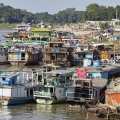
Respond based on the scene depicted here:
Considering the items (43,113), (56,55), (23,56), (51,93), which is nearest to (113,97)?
(43,113)

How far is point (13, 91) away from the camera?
35.8 metres

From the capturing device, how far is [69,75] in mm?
38844

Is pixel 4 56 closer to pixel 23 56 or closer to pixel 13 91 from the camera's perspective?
pixel 23 56

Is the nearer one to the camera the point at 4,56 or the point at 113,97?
the point at 113,97

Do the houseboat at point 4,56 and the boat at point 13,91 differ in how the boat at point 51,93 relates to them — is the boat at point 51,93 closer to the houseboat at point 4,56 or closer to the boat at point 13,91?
the boat at point 13,91

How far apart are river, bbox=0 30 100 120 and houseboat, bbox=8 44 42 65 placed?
920 inches

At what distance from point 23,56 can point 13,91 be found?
78.2ft

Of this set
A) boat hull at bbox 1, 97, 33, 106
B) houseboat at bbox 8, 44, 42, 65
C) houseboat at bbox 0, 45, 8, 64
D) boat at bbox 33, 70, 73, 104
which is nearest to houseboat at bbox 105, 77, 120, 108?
boat at bbox 33, 70, 73, 104

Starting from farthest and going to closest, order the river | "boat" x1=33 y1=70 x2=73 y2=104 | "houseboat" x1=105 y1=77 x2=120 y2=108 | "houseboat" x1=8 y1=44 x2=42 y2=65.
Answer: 1. "houseboat" x1=8 y1=44 x2=42 y2=65
2. "boat" x1=33 y1=70 x2=73 y2=104
3. the river
4. "houseboat" x1=105 y1=77 x2=120 y2=108

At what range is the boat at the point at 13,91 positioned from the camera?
117 feet

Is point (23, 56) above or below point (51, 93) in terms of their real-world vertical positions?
above

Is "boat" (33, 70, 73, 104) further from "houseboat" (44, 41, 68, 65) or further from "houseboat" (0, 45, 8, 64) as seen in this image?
"houseboat" (0, 45, 8, 64)

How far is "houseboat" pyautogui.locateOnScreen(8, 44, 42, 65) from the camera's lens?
59250 mm

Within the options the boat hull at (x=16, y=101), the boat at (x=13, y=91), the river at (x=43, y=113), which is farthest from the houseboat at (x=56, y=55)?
the river at (x=43, y=113)
